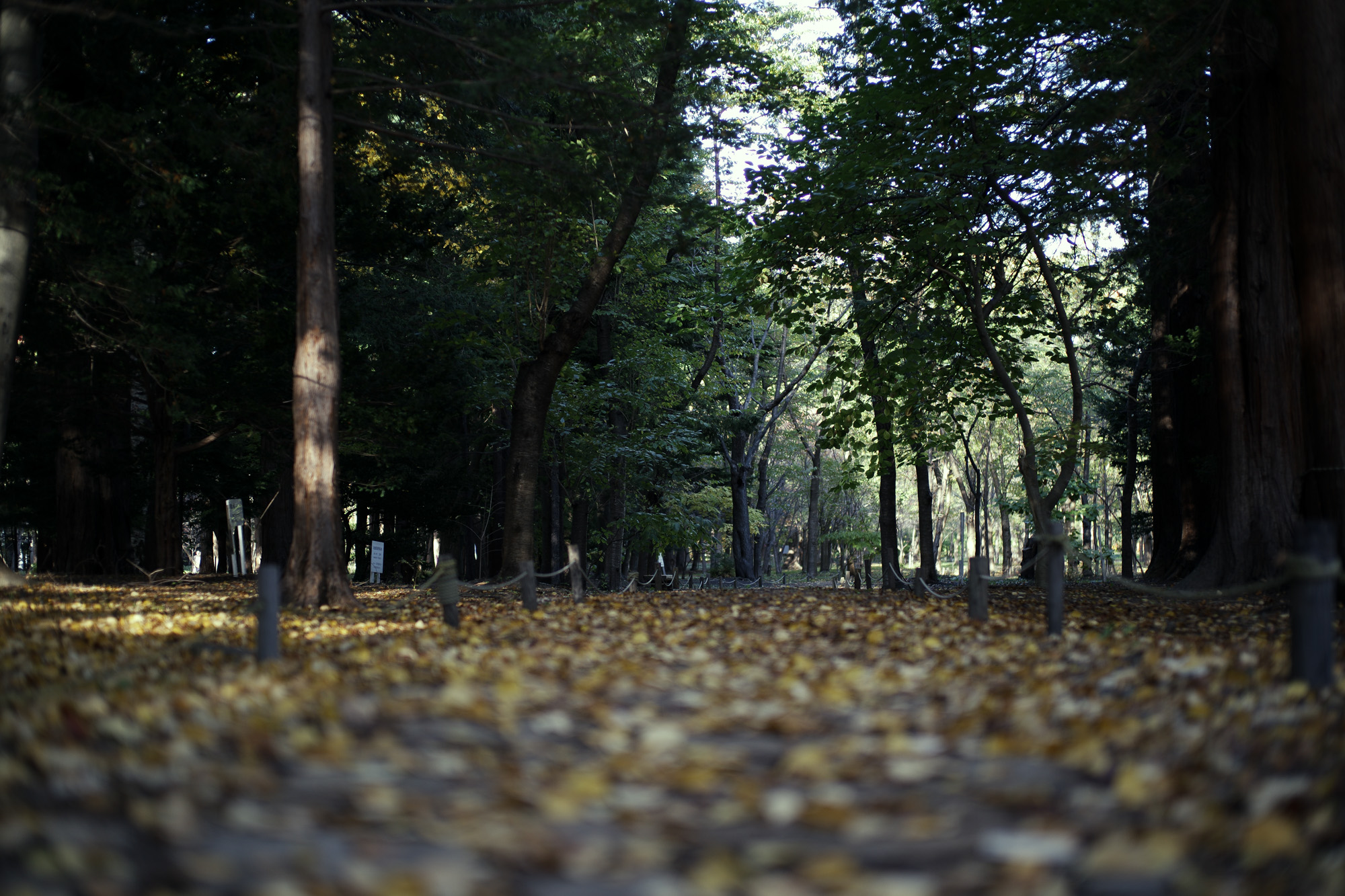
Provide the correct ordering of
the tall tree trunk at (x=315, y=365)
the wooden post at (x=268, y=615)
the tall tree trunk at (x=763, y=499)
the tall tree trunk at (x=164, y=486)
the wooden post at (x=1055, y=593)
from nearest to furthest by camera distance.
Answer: the wooden post at (x=268, y=615) < the wooden post at (x=1055, y=593) < the tall tree trunk at (x=315, y=365) < the tall tree trunk at (x=164, y=486) < the tall tree trunk at (x=763, y=499)

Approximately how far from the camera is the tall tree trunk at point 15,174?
12.0 m

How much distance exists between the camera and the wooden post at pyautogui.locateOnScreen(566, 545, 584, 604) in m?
12.2

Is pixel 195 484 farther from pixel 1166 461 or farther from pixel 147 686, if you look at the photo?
pixel 1166 461

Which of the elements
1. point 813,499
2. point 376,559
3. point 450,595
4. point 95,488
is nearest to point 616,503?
point 376,559

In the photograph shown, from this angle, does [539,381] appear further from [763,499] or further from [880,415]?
[763,499]

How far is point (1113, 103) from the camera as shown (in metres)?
12.0

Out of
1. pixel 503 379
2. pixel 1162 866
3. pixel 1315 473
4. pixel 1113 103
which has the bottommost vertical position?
pixel 1162 866

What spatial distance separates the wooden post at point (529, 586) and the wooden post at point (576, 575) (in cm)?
116

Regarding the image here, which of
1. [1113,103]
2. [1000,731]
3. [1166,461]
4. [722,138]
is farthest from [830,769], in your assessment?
[1166,461]

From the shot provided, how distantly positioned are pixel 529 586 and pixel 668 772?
7.30 metres

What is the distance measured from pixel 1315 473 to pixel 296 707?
9.72 m

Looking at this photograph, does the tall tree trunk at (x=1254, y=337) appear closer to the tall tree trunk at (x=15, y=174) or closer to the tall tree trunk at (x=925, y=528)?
the tall tree trunk at (x=925, y=528)

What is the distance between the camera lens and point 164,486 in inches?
711

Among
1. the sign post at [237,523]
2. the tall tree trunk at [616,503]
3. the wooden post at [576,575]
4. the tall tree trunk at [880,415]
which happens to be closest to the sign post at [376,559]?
the sign post at [237,523]
